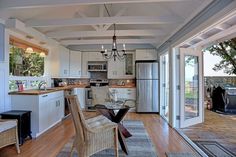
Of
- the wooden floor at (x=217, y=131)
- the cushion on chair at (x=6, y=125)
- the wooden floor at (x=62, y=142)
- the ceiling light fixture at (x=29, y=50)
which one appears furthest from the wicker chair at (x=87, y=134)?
the ceiling light fixture at (x=29, y=50)

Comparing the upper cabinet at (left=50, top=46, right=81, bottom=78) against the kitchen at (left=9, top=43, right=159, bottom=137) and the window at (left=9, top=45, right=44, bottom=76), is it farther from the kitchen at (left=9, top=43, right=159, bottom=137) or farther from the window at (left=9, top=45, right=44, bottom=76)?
the window at (left=9, top=45, right=44, bottom=76)

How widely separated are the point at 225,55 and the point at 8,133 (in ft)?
26.7

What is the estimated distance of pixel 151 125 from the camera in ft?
16.9

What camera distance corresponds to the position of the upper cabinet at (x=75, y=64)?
726 cm

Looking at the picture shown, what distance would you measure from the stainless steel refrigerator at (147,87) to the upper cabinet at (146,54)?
0.32 m

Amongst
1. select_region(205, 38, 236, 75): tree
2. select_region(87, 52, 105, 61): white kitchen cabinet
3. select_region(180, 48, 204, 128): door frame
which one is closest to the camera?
select_region(180, 48, 204, 128): door frame

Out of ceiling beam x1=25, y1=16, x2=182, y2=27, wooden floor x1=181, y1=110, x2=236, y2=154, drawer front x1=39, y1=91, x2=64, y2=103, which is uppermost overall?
ceiling beam x1=25, y1=16, x2=182, y2=27

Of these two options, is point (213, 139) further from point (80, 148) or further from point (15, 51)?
point (15, 51)

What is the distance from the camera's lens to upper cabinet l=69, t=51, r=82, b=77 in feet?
23.8

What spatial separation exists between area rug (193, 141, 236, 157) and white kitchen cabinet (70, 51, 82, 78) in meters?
4.83

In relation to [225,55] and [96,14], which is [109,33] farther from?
[225,55]

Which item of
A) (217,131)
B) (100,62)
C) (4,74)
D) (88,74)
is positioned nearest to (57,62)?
(88,74)

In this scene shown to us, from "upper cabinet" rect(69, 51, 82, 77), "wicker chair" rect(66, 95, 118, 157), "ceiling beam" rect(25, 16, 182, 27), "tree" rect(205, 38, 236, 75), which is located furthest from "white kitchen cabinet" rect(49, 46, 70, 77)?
"tree" rect(205, 38, 236, 75)

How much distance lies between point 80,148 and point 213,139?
106 inches
